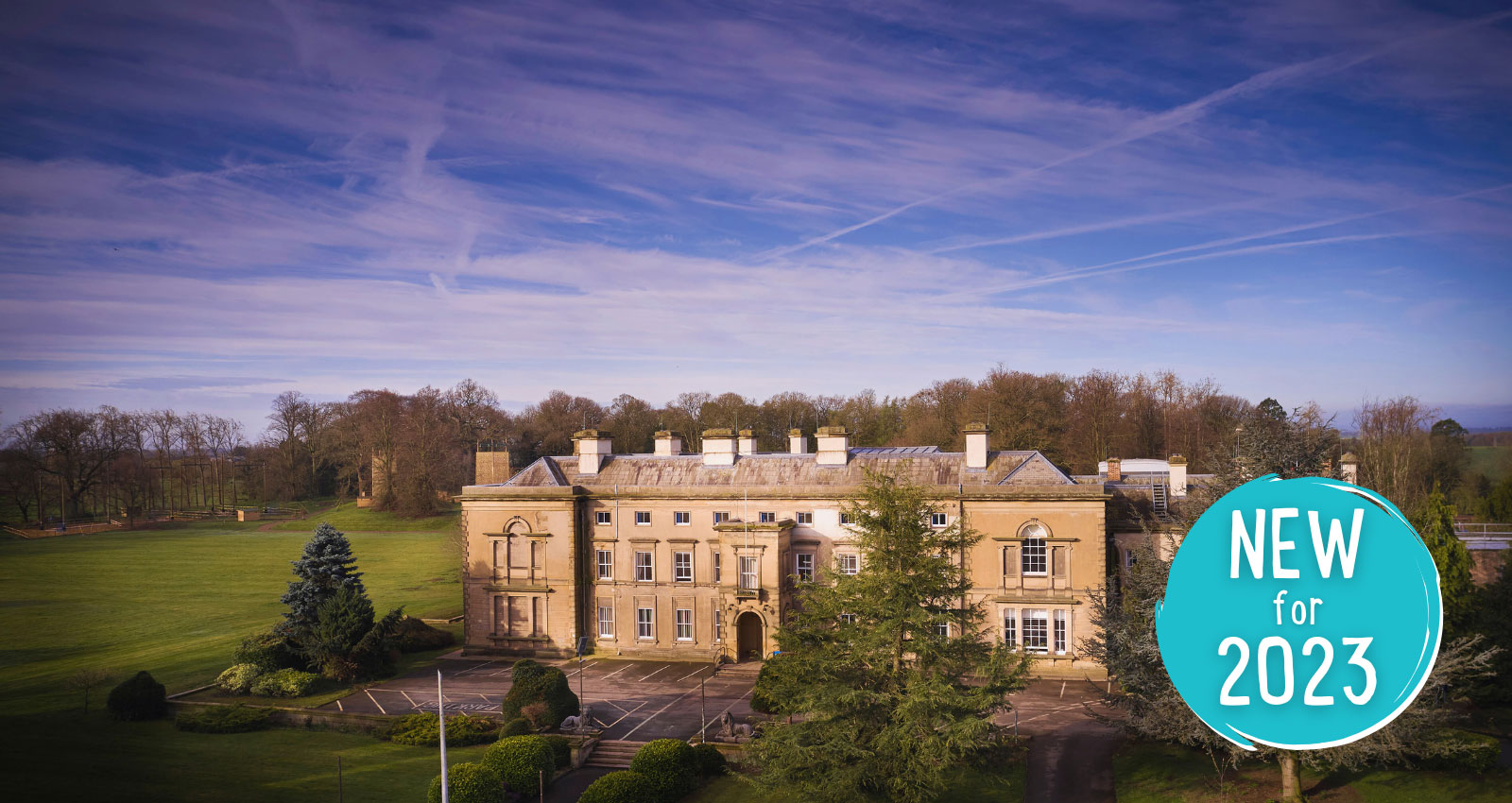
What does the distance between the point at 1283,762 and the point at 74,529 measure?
32119 mm

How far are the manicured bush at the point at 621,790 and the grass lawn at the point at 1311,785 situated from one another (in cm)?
1325

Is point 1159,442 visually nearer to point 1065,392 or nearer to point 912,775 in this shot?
point 1065,392

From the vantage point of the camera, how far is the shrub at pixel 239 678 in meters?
35.9

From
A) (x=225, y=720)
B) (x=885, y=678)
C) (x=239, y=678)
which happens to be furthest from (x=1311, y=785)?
(x=239, y=678)

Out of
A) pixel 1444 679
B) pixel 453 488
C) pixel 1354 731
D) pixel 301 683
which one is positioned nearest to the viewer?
pixel 1354 731

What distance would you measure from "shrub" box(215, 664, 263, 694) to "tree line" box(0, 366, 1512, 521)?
10008 mm

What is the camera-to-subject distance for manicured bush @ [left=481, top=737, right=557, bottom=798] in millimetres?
25984

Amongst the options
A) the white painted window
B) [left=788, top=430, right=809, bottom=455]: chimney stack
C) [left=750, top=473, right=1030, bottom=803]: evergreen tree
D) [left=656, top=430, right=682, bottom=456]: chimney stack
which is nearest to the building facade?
the white painted window

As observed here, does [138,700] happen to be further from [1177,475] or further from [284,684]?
[1177,475]

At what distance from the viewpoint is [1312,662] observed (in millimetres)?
9086

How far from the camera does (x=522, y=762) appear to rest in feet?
86.1

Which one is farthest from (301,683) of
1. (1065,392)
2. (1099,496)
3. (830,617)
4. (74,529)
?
(1065,392)

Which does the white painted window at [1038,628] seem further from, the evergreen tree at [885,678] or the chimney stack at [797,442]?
the evergreen tree at [885,678]

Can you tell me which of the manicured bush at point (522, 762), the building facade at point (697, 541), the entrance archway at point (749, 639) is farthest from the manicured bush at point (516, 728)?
the entrance archway at point (749, 639)
